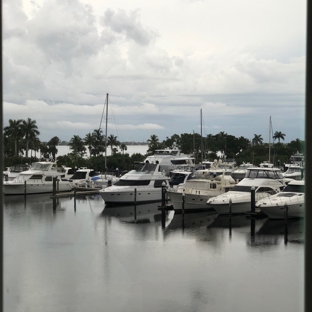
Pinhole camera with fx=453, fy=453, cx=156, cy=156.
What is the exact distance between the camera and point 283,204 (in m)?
9.43

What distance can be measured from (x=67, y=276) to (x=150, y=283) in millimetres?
1101

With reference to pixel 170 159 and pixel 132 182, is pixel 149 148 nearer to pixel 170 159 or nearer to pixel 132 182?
pixel 170 159

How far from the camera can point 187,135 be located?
2066 centimetres

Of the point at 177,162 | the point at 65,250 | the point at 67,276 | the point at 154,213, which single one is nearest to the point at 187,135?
the point at 177,162

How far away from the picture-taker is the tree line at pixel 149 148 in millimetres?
11395

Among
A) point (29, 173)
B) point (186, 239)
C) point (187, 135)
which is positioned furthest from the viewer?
point (187, 135)

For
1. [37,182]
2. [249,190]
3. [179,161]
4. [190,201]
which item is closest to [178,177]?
[190,201]

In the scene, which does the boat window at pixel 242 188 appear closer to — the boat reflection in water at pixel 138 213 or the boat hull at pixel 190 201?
the boat hull at pixel 190 201

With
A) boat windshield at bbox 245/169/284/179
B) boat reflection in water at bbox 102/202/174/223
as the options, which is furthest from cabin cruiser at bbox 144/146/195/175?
boat windshield at bbox 245/169/284/179

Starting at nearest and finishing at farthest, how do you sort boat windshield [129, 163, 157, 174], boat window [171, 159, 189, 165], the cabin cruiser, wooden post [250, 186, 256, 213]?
wooden post [250, 186, 256, 213] < boat windshield [129, 163, 157, 174] < the cabin cruiser < boat window [171, 159, 189, 165]

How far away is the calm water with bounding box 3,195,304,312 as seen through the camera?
456 centimetres

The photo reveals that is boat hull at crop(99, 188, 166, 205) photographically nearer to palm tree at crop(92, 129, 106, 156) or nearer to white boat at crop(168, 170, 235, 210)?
white boat at crop(168, 170, 235, 210)

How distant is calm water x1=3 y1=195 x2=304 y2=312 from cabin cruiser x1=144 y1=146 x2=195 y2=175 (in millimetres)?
5093

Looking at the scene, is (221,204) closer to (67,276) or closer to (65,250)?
(65,250)
